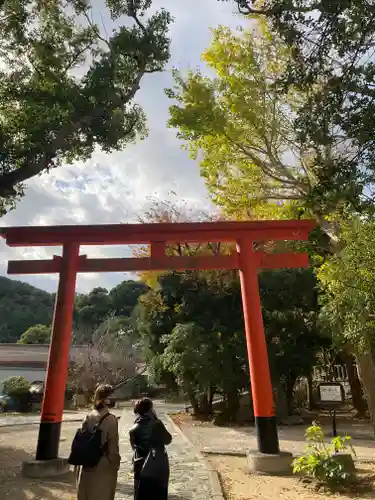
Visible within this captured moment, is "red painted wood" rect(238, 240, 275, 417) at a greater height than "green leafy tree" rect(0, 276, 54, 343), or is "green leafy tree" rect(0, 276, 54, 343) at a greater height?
"green leafy tree" rect(0, 276, 54, 343)

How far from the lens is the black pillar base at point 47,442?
6902 mm

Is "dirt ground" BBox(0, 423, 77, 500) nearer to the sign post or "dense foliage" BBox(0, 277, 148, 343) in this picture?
the sign post

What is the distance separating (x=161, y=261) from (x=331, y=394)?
387cm

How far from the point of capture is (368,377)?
7094 mm

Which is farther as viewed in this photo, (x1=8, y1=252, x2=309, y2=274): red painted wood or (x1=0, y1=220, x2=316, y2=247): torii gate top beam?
(x1=8, y1=252, x2=309, y2=274): red painted wood

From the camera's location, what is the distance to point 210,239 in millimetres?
8164

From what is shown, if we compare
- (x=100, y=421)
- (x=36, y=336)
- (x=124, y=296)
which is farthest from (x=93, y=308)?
(x=100, y=421)

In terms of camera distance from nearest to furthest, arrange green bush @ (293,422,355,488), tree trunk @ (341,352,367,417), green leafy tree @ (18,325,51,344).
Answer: green bush @ (293,422,355,488) → tree trunk @ (341,352,367,417) → green leafy tree @ (18,325,51,344)

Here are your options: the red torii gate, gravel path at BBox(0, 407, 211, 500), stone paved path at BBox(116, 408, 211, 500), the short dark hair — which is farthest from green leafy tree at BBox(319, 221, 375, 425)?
the short dark hair

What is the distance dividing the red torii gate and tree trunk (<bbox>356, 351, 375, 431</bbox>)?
1.56 meters

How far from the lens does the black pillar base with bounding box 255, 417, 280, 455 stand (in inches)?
283

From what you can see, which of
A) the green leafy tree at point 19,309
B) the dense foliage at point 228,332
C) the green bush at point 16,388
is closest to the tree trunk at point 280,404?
the dense foliage at point 228,332

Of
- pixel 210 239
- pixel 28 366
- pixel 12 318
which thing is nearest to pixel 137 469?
pixel 210 239

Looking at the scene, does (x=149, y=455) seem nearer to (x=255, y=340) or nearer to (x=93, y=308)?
(x=255, y=340)
